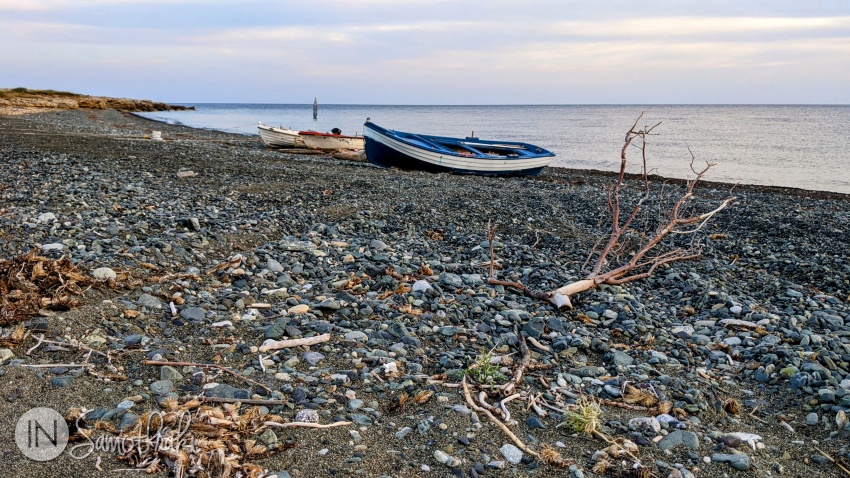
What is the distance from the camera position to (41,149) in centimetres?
1619

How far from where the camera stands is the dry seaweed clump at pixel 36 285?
200 inches

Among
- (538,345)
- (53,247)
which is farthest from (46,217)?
(538,345)

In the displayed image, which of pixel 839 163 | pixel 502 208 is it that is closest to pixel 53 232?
pixel 502 208

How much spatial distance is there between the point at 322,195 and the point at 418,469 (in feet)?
31.7

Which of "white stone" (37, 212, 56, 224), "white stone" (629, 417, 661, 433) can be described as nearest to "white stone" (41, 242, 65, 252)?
"white stone" (37, 212, 56, 224)

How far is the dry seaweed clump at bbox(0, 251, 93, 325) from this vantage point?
507 centimetres

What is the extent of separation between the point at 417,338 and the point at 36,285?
12.4 ft

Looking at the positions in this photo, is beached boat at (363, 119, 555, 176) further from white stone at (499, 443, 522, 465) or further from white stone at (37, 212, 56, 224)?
white stone at (499, 443, 522, 465)

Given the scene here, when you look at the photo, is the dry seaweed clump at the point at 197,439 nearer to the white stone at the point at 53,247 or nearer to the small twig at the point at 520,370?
the small twig at the point at 520,370

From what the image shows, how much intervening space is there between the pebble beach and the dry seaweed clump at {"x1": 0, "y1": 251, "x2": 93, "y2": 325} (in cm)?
13

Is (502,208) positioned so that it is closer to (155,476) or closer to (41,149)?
(155,476)

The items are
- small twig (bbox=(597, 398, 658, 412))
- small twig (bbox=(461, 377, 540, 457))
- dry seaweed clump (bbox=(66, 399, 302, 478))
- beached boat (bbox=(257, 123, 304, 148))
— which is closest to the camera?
dry seaweed clump (bbox=(66, 399, 302, 478))

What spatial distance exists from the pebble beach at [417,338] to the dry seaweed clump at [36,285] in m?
0.13

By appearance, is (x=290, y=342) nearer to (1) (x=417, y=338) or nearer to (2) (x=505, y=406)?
(1) (x=417, y=338)
